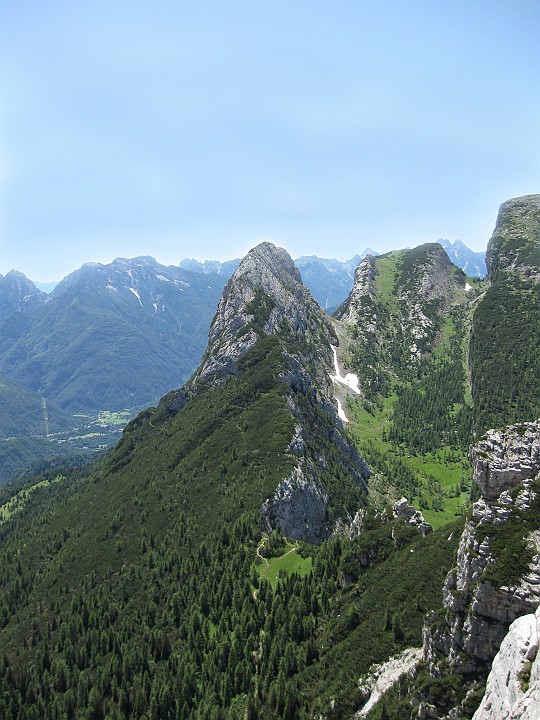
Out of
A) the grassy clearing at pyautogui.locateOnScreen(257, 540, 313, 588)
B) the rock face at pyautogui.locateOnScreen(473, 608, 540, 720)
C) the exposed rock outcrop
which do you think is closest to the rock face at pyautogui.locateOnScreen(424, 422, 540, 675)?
the exposed rock outcrop

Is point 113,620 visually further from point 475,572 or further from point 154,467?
point 475,572

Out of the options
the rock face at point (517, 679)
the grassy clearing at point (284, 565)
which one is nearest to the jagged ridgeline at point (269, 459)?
the grassy clearing at point (284, 565)

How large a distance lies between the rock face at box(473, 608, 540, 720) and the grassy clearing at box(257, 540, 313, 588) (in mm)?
65876

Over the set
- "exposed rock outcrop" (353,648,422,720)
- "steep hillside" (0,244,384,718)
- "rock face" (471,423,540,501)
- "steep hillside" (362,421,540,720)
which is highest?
"rock face" (471,423,540,501)

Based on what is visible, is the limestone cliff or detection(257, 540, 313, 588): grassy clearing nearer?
the limestone cliff

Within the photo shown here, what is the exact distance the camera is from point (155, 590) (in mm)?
117688

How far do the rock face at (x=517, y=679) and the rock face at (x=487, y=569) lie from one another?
661cm

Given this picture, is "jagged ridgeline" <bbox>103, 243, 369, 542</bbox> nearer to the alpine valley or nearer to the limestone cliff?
the alpine valley

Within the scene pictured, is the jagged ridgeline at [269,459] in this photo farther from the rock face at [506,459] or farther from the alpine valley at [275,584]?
the rock face at [506,459]

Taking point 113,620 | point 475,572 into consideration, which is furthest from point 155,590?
point 475,572

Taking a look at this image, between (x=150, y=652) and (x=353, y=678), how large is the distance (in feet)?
178

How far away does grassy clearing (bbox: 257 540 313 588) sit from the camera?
10288 cm

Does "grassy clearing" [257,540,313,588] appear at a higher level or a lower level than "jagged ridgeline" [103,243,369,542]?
lower

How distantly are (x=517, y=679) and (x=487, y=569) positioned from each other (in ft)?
42.1
